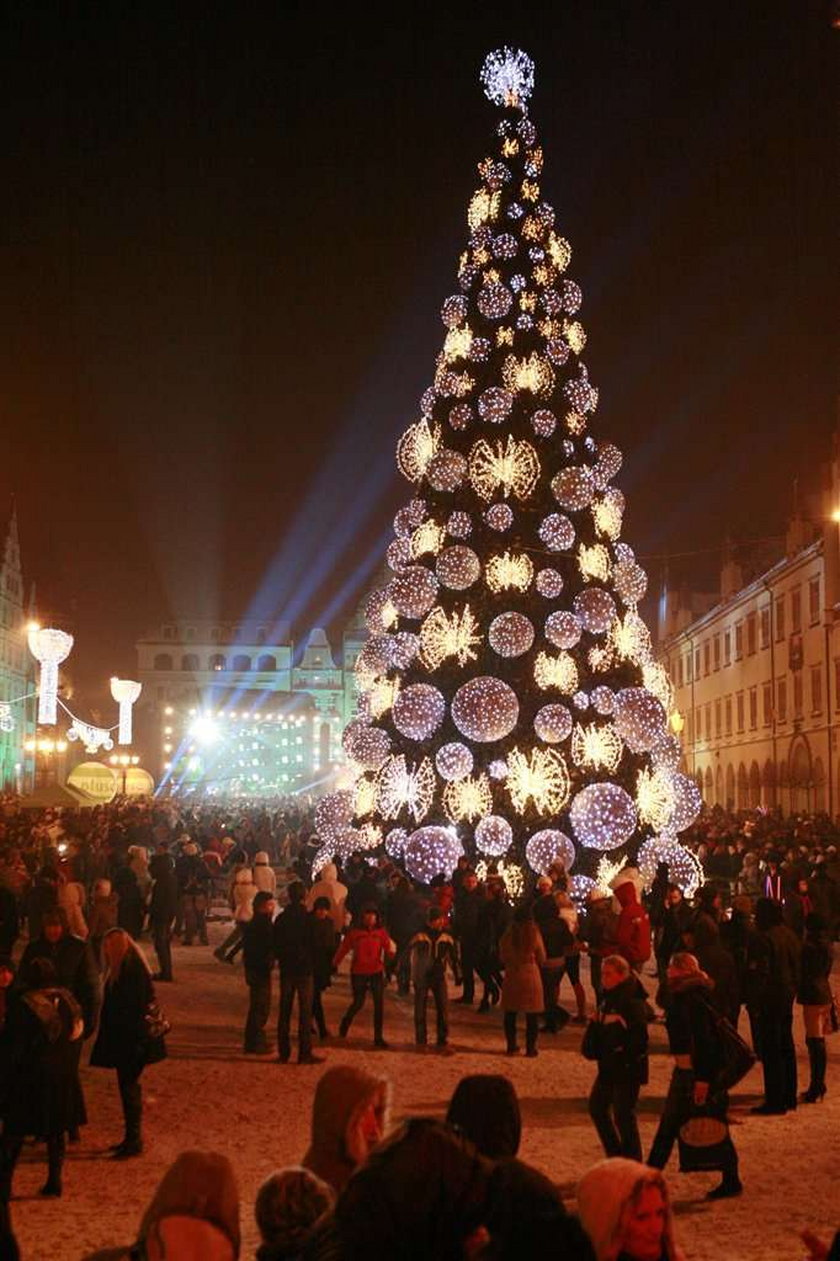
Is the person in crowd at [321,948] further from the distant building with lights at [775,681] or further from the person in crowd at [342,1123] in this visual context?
the distant building with lights at [775,681]

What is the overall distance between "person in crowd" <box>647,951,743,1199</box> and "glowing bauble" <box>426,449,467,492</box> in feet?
44.4

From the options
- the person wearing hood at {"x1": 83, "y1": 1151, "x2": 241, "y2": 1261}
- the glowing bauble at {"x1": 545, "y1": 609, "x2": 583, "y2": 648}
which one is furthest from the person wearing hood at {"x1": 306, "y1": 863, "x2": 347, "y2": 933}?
the person wearing hood at {"x1": 83, "y1": 1151, "x2": 241, "y2": 1261}

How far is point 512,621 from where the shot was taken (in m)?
18.8

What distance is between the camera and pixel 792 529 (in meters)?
44.1

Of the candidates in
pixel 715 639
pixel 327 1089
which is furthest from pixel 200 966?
pixel 715 639

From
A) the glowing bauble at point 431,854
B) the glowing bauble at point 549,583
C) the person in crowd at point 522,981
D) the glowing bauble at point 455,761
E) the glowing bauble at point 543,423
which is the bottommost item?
the person in crowd at point 522,981

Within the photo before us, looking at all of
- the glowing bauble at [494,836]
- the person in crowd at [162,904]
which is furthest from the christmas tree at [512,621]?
the person in crowd at [162,904]

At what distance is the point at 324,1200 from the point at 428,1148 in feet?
2.90

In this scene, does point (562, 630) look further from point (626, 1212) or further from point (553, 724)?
point (626, 1212)

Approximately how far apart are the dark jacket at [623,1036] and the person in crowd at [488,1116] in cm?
349

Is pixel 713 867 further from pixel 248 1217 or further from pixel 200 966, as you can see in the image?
pixel 248 1217

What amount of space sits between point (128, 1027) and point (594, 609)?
41.2ft

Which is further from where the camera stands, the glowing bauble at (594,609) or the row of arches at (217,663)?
the row of arches at (217,663)

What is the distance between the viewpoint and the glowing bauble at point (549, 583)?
1953 centimetres
